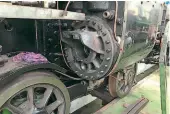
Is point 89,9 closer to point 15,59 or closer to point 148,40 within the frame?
point 15,59

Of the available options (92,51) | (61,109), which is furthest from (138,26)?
(61,109)

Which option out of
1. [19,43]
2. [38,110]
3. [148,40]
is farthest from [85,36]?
[148,40]

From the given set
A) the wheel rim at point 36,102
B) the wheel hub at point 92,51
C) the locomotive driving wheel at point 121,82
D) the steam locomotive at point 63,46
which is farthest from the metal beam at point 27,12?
the locomotive driving wheel at point 121,82

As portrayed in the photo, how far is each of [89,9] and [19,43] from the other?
0.53m

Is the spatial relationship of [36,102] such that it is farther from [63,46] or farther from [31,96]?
[63,46]

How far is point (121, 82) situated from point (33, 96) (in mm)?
1077

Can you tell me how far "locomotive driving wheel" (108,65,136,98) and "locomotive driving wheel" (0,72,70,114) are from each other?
2.29 ft

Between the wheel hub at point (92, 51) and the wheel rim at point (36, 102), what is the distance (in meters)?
0.28

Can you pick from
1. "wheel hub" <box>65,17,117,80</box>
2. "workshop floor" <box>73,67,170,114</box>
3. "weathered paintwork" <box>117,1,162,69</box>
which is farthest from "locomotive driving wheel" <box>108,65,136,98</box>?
"wheel hub" <box>65,17,117,80</box>

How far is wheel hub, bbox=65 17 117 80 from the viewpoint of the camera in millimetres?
1305

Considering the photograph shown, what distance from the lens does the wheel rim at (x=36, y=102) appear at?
1.07 meters

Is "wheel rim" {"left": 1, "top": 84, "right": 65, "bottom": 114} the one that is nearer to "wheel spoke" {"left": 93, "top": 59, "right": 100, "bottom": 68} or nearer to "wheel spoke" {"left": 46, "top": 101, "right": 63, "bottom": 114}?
"wheel spoke" {"left": 46, "top": 101, "right": 63, "bottom": 114}

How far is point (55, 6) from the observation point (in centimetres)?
139

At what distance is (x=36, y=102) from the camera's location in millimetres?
1188
